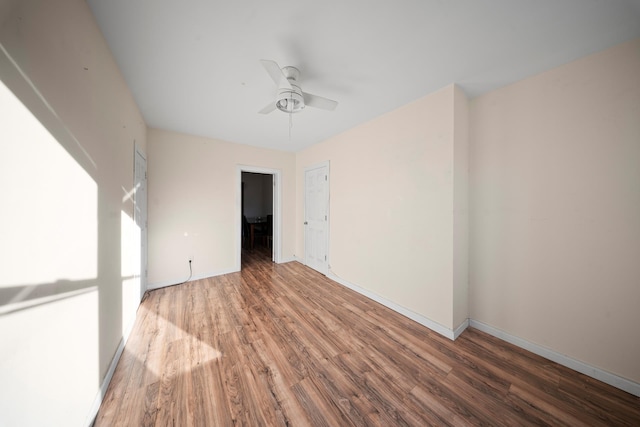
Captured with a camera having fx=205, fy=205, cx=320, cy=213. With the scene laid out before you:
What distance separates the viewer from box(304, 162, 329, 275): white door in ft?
12.4

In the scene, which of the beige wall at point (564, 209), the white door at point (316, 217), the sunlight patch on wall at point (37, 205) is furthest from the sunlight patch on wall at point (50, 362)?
the beige wall at point (564, 209)

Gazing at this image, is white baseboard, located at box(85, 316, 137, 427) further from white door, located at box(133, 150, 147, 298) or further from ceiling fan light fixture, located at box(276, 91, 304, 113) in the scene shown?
ceiling fan light fixture, located at box(276, 91, 304, 113)

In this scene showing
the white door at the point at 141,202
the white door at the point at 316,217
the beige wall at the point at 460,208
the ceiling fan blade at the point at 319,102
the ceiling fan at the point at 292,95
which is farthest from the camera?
the white door at the point at 316,217

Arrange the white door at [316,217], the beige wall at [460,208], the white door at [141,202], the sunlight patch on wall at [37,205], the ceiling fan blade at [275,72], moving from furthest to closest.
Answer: the white door at [316,217] → the white door at [141,202] → the beige wall at [460,208] → the ceiling fan blade at [275,72] → the sunlight patch on wall at [37,205]

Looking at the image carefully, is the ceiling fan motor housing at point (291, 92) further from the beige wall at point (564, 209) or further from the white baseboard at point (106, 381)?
the white baseboard at point (106, 381)

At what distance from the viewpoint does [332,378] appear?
1558 mm

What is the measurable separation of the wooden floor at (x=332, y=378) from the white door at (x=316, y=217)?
1519 millimetres

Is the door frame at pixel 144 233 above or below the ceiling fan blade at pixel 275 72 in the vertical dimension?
below

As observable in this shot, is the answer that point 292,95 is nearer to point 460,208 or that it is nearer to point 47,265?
point 47,265

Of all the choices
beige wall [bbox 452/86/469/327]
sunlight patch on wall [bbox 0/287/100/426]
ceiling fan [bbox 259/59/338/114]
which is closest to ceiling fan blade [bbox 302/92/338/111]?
ceiling fan [bbox 259/59/338/114]

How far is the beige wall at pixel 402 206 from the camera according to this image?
6.91ft

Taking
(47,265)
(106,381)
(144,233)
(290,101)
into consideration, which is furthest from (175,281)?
(290,101)

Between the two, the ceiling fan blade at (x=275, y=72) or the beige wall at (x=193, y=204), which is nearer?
the ceiling fan blade at (x=275, y=72)

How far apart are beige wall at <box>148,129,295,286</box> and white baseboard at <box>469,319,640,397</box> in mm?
3843
